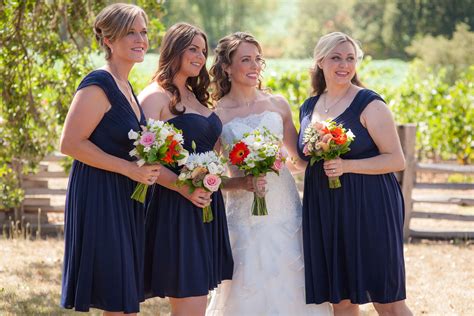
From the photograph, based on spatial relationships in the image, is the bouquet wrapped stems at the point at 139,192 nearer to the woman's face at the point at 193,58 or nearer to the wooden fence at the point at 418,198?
the woman's face at the point at 193,58

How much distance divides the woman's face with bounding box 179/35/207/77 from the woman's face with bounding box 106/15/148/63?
523 mm

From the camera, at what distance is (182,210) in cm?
496

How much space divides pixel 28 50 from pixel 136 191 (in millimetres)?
3859

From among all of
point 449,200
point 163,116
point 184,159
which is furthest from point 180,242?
point 449,200

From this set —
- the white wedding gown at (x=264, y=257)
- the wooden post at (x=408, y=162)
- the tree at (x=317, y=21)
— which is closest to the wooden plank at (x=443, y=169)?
the wooden post at (x=408, y=162)

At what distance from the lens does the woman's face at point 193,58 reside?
512 cm

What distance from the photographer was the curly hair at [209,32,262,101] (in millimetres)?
5633

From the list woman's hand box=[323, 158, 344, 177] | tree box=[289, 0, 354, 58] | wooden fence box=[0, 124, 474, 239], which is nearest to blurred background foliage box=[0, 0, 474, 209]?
wooden fence box=[0, 124, 474, 239]

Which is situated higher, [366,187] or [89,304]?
[366,187]

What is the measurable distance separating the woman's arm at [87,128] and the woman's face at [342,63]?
169 centimetres

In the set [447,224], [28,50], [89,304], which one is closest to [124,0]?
[28,50]

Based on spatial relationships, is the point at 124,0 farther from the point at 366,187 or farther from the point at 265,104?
the point at 366,187

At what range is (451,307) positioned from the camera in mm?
7312

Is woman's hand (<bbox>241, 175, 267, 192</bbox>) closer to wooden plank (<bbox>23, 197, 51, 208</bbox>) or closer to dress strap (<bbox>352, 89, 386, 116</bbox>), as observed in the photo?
dress strap (<bbox>352, 89, 386, 116</bbox>)
